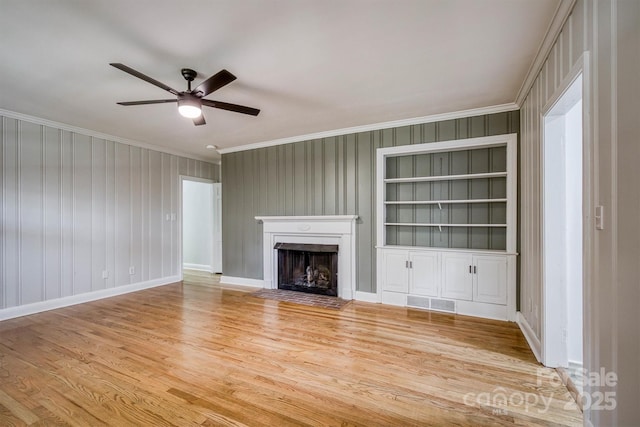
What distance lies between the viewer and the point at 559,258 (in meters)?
2.30

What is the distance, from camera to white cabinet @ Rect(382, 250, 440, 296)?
12.4ft

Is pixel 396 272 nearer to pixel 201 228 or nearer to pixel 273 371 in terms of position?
pixel 273 371

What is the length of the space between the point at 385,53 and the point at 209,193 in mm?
6085

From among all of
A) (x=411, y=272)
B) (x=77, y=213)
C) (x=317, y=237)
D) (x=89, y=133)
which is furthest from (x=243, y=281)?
(x=89, y=133)

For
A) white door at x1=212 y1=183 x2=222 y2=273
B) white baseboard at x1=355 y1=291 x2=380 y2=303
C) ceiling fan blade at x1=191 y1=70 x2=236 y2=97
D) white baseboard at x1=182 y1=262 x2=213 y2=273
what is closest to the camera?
ceiling fan blade at x1=191 y1=70 x2=236 y2=97

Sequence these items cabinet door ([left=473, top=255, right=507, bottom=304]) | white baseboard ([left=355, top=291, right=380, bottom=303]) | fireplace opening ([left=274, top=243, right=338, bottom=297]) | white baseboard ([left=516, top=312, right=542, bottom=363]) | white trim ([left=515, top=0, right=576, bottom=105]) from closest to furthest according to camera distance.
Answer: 1. white trim ([left=515, top=0, right=576, bottom=105])
2. white baseboard ([left=516, top=312, right=542, bottom=363])
3. cabinet door ([left=473, top=255, right=507, bottom=304])
4. white baseboard ([left=355, top=291, right=380, bottom=303])
5. fireplace opening ([left=274, top=243, right=338, bottom=297])

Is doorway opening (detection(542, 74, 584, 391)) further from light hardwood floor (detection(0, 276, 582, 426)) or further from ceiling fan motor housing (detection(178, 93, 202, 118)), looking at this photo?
ceiling fan motor housing (detection(178, 93, 202, 118))

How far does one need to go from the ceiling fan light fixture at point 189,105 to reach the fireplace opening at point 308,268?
2.71 m

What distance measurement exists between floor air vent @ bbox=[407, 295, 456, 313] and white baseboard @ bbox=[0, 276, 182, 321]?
4.53m

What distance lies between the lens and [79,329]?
10.6 ft

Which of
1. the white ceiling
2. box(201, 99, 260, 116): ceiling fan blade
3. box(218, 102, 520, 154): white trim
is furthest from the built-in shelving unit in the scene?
box(201, 99, 260, 116): ceiling fan blade

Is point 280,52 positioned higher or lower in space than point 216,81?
higher

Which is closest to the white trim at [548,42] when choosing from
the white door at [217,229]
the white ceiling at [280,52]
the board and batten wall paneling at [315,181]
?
the white ceiling at [280,52]

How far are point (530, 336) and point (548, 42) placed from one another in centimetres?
259
